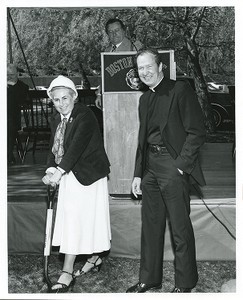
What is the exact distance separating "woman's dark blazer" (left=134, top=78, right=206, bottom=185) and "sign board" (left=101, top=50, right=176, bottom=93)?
85 cm

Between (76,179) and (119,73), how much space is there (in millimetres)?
1011

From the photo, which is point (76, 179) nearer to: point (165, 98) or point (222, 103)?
point (165, 98)

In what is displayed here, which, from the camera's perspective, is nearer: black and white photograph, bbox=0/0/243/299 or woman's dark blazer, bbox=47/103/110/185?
black and white photograph, bbox=0/0/243/299

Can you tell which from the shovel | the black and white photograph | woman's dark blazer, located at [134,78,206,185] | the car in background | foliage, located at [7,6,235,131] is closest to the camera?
woman's dark blazer, located at [134,78,206,185]

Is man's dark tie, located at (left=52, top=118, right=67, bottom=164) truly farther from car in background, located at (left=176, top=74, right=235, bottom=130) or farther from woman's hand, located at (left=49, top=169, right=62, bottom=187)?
car in background, located at (left=176, top=74, right=235, bottom=130)

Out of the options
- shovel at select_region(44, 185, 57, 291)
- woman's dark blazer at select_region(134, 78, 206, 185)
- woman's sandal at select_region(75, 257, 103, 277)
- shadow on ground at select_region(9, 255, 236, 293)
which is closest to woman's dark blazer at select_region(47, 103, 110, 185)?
shovel at select_region(44, 185, 57, 291)

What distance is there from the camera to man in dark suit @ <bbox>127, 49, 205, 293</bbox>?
3.67m

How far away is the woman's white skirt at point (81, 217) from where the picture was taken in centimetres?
409

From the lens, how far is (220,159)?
6.29 m

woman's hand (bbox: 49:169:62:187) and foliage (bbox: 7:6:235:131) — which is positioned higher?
foliage (bbox: 7:6:235:131)

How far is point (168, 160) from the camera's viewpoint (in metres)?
3.73

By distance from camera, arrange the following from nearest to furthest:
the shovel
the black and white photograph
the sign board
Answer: the black and white photograph → the shovel → the sign board

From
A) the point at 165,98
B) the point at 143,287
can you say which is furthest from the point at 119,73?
the point at 143,287
